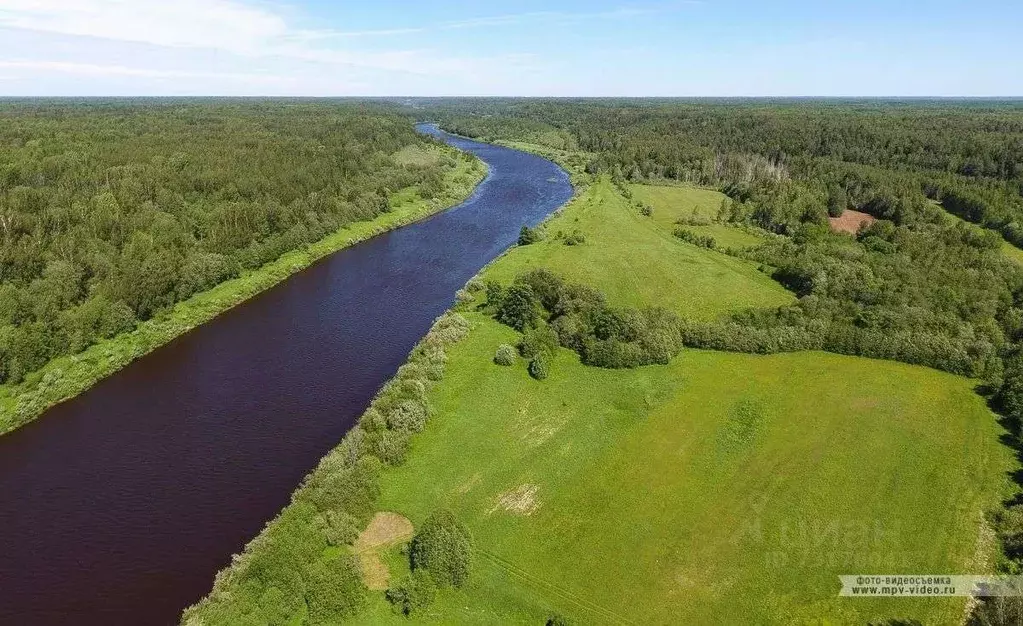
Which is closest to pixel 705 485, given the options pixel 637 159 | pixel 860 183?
pixel 860 183

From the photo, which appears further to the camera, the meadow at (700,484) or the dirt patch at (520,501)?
the dirt patch at (520,501)

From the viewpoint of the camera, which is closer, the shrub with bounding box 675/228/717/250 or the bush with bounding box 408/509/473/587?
the bush with bounding box 408/509/473/587

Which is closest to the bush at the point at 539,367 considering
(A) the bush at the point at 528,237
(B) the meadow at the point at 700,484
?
(B) the meadow at the point at 700,484

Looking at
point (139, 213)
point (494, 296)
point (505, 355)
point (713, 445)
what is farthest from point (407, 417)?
point (139, 213)

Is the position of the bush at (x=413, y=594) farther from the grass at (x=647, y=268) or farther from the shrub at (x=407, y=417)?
the grass at (x=647, y=268)

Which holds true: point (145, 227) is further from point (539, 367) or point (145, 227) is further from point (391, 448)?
point (539, 367)

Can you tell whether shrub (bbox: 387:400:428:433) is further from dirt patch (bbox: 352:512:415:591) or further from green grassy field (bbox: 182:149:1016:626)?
dirt patch (bbox: 352:512:415:591)

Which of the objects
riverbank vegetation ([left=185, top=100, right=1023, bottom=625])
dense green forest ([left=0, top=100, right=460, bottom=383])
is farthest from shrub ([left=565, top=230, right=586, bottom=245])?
dense green forest ([left=0, top=100, right=460, bottom=383])
